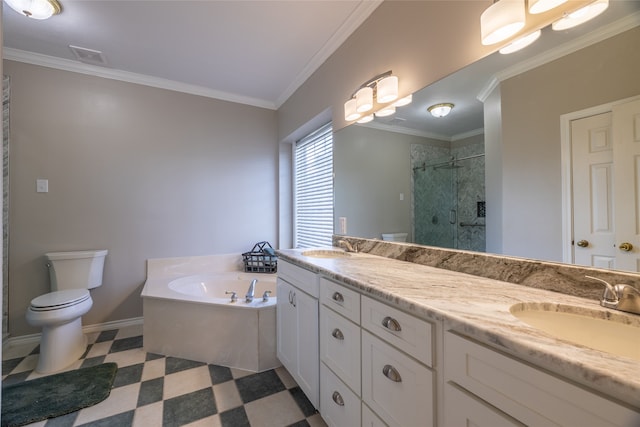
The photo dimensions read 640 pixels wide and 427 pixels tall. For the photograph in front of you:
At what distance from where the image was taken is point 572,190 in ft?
2.85

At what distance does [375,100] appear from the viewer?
172 cm

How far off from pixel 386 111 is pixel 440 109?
0.38m

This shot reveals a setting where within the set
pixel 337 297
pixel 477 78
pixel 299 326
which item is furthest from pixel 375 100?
pixel 299 326

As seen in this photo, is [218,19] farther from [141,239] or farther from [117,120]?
[141,239]

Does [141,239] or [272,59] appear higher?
[272,59]

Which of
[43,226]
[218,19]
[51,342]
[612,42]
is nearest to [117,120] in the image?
[43,226]

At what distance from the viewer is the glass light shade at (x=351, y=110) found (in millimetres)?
1841

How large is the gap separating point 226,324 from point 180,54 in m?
2.20

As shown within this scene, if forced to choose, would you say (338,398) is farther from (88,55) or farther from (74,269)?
(88,55)

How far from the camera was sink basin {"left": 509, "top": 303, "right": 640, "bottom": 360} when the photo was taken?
65cm

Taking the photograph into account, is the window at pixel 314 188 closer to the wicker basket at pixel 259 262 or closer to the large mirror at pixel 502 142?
the wicker basket at pixel 259 262

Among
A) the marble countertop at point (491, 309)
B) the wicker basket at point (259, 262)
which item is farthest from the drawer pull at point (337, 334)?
the wicker basket at point (259, 262)

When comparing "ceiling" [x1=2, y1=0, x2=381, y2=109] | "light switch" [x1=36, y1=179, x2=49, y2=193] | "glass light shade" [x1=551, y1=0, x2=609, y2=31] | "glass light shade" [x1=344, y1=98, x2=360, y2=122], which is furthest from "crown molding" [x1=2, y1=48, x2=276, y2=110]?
"glass light shade" [x1=551, y1=0, x2=609, y2=31]

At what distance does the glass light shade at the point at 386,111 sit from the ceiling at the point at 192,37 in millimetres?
647
